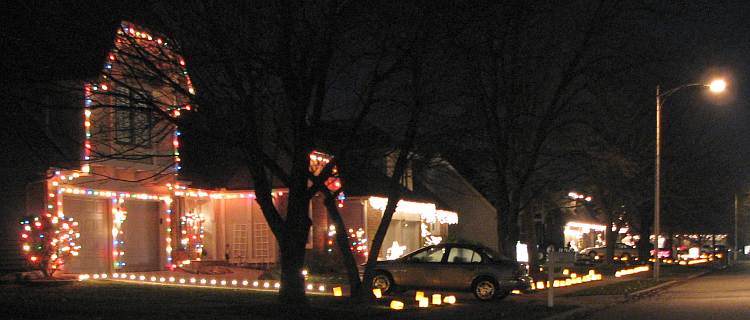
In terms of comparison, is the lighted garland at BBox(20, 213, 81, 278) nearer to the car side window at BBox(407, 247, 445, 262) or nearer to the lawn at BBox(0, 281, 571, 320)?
the lawn at BBox(0, 281, 571, 320)

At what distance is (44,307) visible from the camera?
43.7 ft

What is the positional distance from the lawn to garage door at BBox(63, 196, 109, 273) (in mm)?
2673

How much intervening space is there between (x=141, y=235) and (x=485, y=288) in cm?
1009

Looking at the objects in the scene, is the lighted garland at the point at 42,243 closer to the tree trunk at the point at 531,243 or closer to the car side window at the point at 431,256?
the car side window at the point at 431,256

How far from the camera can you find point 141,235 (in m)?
24.1

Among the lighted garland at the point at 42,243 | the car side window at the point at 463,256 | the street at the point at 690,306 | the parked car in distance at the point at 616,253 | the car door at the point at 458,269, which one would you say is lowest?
the parked car in distance at the point at 616,253

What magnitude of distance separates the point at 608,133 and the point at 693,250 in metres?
29.3

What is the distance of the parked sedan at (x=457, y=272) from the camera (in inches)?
814

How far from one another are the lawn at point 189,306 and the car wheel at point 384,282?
122 centimetres

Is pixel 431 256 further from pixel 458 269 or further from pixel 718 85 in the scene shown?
pixel 718 85

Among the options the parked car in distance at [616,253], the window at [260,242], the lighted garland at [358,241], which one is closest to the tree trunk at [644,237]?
the parked car in distance at [616,253]

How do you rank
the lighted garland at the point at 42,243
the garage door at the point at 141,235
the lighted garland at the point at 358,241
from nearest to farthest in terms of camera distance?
1. the lighted garland at the point at 42,243
2. the garage door at the point at 141,235
3. the lighted garland at the point at 358,241

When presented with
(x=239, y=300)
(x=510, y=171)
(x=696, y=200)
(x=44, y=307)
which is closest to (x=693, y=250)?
(x=696, y=200)

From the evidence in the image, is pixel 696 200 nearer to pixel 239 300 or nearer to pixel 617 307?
pixel 617 307
